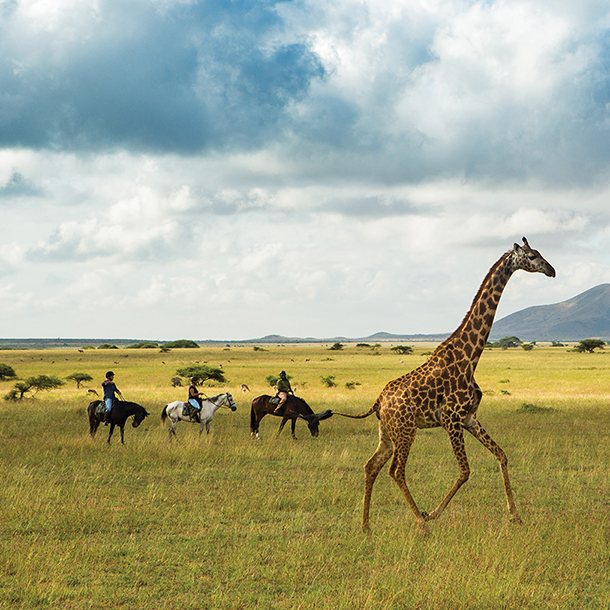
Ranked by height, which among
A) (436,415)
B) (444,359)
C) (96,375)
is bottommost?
(96,375)

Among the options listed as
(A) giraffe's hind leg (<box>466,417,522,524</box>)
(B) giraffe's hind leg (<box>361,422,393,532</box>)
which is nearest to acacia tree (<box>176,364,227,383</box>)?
(B) giraffe's hind leg (<box>361,422,393,532</box>)

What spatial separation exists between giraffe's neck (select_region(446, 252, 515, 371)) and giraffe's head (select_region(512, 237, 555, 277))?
0.14 m

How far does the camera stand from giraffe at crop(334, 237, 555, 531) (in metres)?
8.41

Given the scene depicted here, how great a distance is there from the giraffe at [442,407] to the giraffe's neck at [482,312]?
0.05ft

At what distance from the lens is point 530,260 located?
882cm

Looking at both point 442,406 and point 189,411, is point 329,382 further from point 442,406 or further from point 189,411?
point 442,406

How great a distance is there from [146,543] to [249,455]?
6.72m

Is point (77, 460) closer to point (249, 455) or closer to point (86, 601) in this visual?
point (249, 455)

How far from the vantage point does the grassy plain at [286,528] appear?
630 centimetres

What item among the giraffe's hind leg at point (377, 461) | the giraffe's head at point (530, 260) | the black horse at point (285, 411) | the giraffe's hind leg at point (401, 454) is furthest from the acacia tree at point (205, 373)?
the giraffe's head at point (530, 260)

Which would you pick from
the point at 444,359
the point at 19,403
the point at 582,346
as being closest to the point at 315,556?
the point at 444,359

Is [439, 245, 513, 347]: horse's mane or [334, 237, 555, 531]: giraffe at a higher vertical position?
[439, 245, 513, 347]: horse's mane

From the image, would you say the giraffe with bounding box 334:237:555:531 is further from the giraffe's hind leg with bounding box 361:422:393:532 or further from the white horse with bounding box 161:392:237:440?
the white horse with bounding box 161:392:237:440

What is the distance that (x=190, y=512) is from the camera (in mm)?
9383
